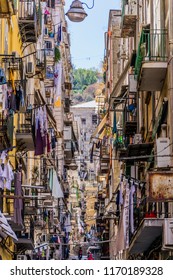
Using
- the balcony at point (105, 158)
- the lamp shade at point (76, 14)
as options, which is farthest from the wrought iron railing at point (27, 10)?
the balcony at point (105, 158)

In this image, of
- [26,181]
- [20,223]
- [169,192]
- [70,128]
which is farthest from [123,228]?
[70,128]

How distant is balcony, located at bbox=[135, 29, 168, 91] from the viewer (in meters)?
20.5

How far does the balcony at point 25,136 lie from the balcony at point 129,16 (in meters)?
5.88

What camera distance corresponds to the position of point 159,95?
75.0ft

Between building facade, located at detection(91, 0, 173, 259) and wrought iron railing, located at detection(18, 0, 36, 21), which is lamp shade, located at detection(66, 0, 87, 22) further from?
wrought iron railing, located at detection(18, 0, 36, 21)

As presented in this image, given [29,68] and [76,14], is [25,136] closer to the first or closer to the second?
[76,14]

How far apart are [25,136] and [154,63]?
33.0 feet

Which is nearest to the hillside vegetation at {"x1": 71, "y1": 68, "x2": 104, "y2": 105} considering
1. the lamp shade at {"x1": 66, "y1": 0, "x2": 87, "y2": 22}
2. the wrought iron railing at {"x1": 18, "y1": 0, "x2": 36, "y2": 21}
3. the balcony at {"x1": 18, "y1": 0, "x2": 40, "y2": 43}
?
the balcony at {"x1": 18, "y1": 0, "x2": 40, "y2": 43}

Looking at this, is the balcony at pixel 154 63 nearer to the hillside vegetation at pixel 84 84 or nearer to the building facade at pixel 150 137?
the building facade at pixel 150 137

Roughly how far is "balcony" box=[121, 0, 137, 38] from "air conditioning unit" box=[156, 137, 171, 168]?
1345cm

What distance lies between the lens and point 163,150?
789 inches

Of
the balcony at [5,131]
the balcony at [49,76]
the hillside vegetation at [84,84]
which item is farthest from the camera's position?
the hillside vegetation at [84,84]

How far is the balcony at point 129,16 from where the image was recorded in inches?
1295

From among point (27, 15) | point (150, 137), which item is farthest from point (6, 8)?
point (27, 15)
